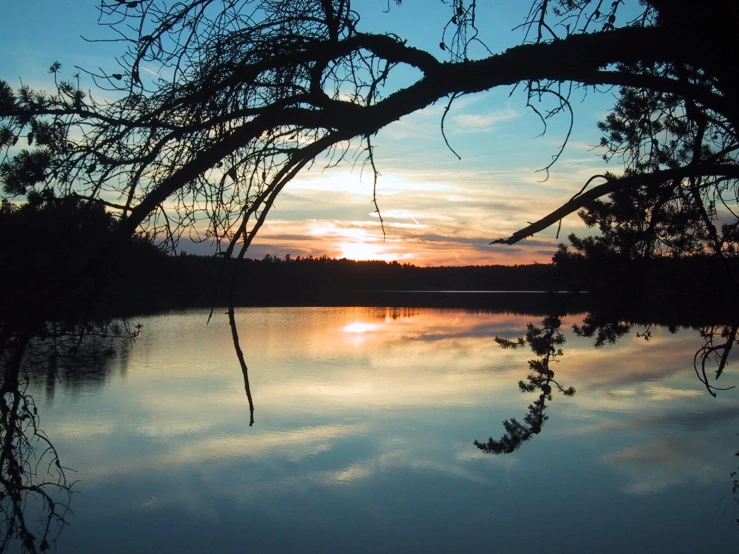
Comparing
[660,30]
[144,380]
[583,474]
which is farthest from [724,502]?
[144,380]

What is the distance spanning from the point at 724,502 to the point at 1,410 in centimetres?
845

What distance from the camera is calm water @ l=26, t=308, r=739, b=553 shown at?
6.82 metres

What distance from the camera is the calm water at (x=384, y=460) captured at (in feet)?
22.4

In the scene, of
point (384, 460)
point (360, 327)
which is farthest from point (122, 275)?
point (360, 327)

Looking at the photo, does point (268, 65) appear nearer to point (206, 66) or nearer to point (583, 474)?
point (206, 66)

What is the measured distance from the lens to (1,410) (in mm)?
1931

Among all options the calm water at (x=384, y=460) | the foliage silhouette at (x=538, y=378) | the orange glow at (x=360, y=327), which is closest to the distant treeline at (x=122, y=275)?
the foliage silhouette at (x=538, y=378)

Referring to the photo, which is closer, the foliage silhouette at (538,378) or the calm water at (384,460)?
the foliage silhouette at (538,378)

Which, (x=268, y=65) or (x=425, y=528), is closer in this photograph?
(x=268, y=65)

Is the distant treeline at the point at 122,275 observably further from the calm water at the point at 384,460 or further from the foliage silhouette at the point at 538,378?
the calm water at the point at 384,460

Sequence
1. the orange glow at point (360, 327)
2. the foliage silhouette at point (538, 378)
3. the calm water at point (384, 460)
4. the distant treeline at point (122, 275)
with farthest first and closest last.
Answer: the orange glow at point (360, 327), the calm water at point (384, 460), the foliage silhouette at point (538, 378), the distant treeline at point (122, 275)

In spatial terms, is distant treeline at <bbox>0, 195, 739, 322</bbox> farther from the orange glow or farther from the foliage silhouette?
the orange glow

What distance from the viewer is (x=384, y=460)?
875 centimetres

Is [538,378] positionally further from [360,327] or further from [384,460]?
[360,327]
